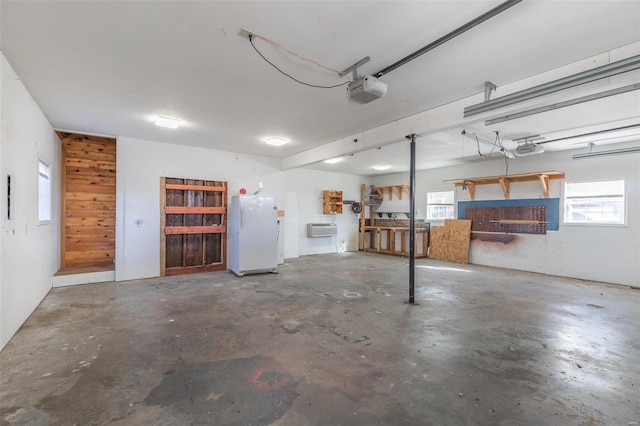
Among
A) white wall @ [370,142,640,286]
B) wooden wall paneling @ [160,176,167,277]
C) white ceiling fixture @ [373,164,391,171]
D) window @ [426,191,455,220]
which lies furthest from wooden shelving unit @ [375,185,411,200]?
wooden wall paneling @ [160,176,167,277]

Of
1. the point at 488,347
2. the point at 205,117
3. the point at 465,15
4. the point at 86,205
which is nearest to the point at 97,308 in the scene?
the point at 205,117

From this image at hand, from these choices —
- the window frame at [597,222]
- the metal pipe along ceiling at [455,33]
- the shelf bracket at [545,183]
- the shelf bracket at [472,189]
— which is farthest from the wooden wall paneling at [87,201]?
the window frame at [597,222]

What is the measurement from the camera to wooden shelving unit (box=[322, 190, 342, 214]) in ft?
28.8

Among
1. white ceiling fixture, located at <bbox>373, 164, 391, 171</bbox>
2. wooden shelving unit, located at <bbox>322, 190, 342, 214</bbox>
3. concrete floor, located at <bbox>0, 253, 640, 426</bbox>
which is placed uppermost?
white ceiling fixture, located at <bbox>373, 164, 391, 171</bbox>

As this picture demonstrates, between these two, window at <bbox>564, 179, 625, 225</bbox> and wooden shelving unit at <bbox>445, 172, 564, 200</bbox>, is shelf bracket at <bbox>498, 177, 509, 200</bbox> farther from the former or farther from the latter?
window at <bbox>564, 179, 625, 225</bbox>

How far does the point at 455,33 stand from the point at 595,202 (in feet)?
19.0

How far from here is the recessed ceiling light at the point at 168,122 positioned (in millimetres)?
4248

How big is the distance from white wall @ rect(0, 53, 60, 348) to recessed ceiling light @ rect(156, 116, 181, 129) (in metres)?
1.40

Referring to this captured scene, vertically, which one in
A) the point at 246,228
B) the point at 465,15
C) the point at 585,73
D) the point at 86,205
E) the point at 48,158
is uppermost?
the point at 465,15

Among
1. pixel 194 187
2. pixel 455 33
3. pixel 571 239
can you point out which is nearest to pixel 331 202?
pixel 194 187

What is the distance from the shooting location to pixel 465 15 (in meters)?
1.99

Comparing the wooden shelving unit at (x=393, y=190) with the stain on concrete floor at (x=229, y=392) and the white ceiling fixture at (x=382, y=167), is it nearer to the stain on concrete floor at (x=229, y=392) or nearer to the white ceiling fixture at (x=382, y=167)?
the white ceiling fixture at (x=382, y=167)

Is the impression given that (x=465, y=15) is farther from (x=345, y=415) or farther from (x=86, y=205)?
(x=86, y=205)

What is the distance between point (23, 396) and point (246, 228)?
3947mm
